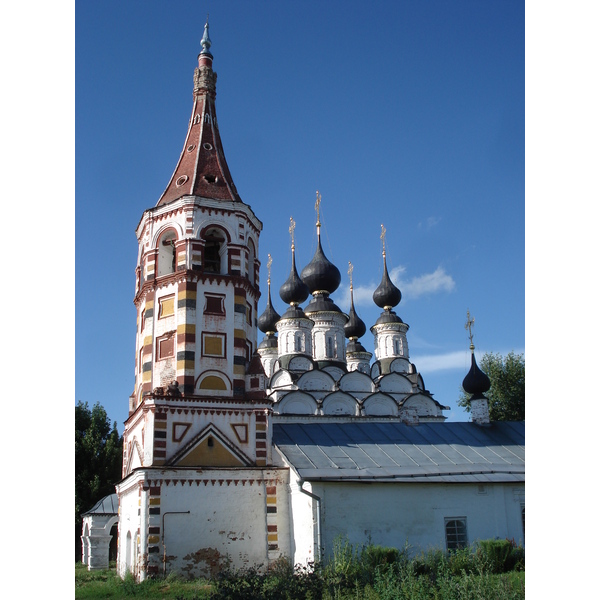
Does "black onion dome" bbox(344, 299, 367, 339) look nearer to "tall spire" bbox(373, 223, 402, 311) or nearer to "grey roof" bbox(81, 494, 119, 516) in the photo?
"tall spire" bbox(373, 223, 402, 311)

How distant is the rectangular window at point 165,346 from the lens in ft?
52.8

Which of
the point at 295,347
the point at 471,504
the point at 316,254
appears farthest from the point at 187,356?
the point at 316,254

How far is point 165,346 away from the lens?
16.2 metres

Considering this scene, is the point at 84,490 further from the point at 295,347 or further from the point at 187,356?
the point at 187,356

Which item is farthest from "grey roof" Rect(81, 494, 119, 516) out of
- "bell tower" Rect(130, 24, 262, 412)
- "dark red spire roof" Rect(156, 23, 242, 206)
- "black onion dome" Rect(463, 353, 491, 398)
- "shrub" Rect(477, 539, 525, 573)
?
"shrub" Rect(477, 539, 525, 573)

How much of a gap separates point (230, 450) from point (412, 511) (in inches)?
170

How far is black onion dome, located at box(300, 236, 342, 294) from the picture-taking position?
31.5 metres

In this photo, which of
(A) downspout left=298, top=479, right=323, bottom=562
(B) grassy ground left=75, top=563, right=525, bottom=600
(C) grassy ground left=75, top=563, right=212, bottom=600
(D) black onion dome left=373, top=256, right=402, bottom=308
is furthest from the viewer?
(D) black onion dome left=373, top=256, right=402, bottom=308

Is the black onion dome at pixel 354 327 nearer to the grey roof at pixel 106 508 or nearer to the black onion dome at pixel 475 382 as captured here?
the black onion dome at pixel 475 382

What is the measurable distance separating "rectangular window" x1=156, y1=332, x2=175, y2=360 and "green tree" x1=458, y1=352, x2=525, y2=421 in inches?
785

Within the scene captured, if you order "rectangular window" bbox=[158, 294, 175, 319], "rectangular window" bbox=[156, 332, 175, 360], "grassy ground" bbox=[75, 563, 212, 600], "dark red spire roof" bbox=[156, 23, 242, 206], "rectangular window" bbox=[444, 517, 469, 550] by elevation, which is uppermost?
"dark red spire roof" bbox=[156, 23, 242, 206]

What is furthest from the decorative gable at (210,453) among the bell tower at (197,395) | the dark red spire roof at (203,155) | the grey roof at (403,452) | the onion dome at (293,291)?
the onion dome at (293,291)

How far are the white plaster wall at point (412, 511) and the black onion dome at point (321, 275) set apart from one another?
16433 mm

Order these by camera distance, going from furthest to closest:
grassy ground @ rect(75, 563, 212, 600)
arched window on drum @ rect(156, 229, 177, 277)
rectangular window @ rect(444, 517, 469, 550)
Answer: arched window on drum @ rect(156, 229, 177, 277), rectangular window @ rect(444, 517, 469, 550), grassy ground @ rect(75, 563, 212, 600)
